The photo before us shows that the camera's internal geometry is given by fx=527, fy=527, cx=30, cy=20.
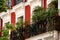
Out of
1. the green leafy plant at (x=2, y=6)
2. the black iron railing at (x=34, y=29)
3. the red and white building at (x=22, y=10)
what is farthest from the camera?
the red and white building at (x=22, y=10)

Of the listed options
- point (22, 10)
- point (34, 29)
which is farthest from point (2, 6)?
point (22, 10)

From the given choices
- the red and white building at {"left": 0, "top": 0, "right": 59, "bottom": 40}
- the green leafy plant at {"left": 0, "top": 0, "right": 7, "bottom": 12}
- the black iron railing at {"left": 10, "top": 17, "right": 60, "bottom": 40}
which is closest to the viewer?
the green leafy plant at {"left": 0, "top": 0, "right": 7, "bottom": 12}

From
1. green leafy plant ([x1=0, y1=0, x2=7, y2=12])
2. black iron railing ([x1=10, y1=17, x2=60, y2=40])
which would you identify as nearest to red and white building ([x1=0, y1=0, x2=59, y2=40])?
black iron railing ([x1=10, y1=17, x2=60, y2=40])

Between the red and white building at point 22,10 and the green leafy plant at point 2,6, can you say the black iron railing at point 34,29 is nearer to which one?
the red and white building at point 22,10

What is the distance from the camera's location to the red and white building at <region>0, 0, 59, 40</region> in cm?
3834

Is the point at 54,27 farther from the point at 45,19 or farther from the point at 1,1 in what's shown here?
the point at 1,1

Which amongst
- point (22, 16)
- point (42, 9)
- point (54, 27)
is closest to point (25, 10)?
point (22, 16)

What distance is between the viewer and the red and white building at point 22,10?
38338 millimetres

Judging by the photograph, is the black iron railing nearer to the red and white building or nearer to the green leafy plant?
the red and white building

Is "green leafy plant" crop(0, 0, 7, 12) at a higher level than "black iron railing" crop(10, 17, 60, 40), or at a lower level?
higher

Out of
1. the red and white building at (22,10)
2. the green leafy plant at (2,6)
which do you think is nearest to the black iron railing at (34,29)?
the red and white building at (22,10)

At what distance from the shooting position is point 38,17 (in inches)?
1451

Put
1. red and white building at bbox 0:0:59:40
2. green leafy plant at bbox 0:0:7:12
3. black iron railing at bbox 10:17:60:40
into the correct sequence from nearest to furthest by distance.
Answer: green leafy plant at bbox 0:0:7:12
black iron railing at bbox 10:17:60:40
red and white building at bbox 0:0:59:40

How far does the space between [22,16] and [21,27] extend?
1850mm
